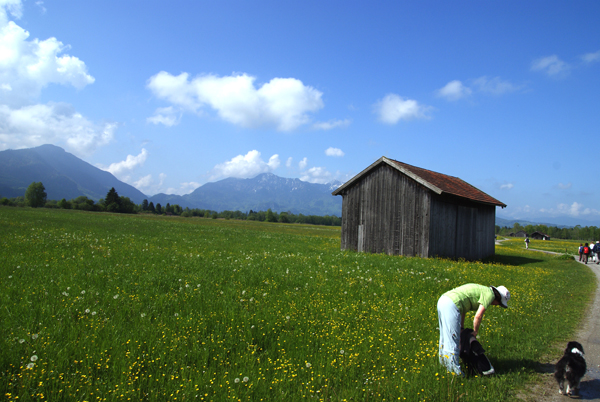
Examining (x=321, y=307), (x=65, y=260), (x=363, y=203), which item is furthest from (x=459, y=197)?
(x=65, y=260)

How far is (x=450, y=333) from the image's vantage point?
5.29 m

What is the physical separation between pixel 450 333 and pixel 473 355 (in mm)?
728

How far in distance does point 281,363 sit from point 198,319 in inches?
97.9

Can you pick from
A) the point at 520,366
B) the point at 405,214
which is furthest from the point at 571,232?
the point at 520,366

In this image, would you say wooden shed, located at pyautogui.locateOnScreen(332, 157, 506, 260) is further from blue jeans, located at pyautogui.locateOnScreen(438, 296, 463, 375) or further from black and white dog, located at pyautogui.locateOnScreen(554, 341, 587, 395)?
blue jeans, located at pyautogui.locateOnScreen(438, 296, 463, 375)

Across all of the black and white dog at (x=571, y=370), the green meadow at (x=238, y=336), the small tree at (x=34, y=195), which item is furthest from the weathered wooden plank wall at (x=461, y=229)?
the small tree at (x=34, y=195)

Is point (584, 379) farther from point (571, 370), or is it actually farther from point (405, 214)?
point (405, 214)

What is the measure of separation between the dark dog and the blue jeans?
0.88 ft

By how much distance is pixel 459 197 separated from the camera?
23047 millimetres

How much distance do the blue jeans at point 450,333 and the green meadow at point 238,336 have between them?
220 millimetres

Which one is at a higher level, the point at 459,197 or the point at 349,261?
the point at 459,197

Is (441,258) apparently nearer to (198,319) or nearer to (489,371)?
(489,371)

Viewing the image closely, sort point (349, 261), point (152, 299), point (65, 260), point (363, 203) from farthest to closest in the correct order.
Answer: point (363, 203) < point (349, 261) < point (65, 260) < point (152, 299)

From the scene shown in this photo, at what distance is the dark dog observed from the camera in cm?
545
